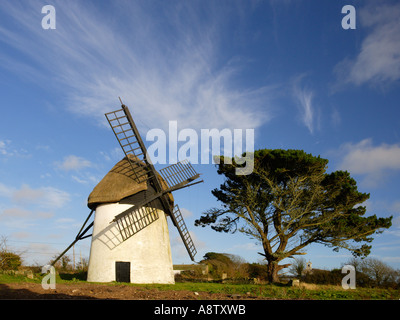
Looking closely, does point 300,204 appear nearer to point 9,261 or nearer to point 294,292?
point 294,292

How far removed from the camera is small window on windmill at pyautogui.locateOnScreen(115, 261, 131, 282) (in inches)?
750

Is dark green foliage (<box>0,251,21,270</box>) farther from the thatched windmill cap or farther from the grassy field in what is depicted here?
the thatched windmill cap

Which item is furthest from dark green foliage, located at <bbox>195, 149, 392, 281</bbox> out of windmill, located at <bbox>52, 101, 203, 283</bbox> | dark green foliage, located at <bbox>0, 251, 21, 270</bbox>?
dark green foliage, located at <bbox>0, 251, 21, 270</bbox>

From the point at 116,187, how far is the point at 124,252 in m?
3.92

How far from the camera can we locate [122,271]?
19141 millimetres

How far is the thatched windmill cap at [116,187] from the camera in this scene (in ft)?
65.0

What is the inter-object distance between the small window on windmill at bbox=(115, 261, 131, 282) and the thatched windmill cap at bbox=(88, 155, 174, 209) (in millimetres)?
3759

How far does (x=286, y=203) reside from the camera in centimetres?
2466

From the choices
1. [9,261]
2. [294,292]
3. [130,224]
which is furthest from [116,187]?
[294,292]

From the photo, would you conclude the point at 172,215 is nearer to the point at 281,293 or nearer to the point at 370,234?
the point at 281,293

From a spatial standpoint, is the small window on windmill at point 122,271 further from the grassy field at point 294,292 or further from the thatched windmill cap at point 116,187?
the thatched windmill cap at point 116,187

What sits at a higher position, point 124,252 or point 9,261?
point 124,252

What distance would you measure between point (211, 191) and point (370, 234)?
1273cm
